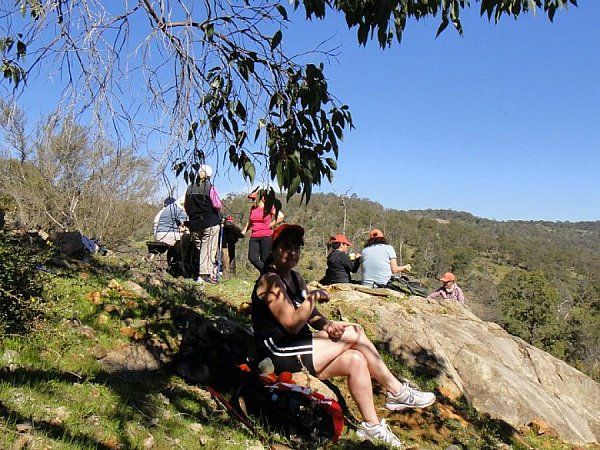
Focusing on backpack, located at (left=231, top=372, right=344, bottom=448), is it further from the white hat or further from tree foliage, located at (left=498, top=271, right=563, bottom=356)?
tree foliage, located at (left=498, top=271, right=563, bottom=356)

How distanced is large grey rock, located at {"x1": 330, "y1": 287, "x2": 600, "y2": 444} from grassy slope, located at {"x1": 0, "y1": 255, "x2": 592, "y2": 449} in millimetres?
425

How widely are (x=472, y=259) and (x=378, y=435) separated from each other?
83041 millimetres

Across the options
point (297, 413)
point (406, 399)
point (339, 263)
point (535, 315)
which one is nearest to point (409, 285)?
point (339, 263)

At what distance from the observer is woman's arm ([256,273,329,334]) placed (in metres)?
3.36

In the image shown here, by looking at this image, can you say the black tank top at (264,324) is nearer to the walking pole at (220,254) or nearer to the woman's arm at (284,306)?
the woman's arm at (284,306)

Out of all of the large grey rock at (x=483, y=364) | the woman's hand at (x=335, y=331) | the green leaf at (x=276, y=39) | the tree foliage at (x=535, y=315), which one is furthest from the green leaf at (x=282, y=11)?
the tree foliage at (x=535, y=315)

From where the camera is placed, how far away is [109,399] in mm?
2857

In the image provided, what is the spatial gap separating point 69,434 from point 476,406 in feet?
14.1

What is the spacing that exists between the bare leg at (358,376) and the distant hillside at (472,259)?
1145mm

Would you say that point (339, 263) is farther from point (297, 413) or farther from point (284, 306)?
point (297, 413)

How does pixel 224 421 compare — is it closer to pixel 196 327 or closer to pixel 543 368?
pixel 196 327

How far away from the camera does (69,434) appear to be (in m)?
2.33

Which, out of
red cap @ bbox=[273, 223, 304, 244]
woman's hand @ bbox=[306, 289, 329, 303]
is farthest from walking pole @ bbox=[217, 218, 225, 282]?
woman's hand @ bbox=[306, 289, 329, 303]

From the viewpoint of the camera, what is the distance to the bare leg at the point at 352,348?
3.45m
